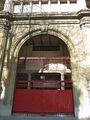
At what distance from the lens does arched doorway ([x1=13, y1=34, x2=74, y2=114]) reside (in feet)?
42.4

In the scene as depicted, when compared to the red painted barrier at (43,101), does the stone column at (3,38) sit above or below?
above

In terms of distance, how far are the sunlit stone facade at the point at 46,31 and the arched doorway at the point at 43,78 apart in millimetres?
578

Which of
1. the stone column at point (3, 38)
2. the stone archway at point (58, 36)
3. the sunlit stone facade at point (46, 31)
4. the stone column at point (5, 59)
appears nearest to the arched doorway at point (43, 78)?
the stone archway at point (58, 36)

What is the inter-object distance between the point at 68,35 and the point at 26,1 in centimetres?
450

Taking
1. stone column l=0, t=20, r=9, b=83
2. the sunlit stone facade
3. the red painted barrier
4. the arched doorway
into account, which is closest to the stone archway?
the sunlit stone facade

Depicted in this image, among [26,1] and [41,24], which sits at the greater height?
[26,1]

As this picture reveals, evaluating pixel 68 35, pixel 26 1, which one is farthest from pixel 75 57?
pixel 26 1

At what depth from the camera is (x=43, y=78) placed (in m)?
15.9

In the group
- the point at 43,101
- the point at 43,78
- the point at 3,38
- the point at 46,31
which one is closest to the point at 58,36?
the point at 46,31

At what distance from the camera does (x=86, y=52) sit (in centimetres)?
1373

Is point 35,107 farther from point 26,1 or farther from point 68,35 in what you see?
point 26,1

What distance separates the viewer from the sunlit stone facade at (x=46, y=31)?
13078 millimetres

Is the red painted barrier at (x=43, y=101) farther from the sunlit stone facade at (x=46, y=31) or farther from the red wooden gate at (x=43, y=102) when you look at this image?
the sunlit stone facade at (x=46, y=31)

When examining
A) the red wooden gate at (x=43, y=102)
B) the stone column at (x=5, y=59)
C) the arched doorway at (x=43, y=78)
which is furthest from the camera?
the stone column at (x=5, y=59)
